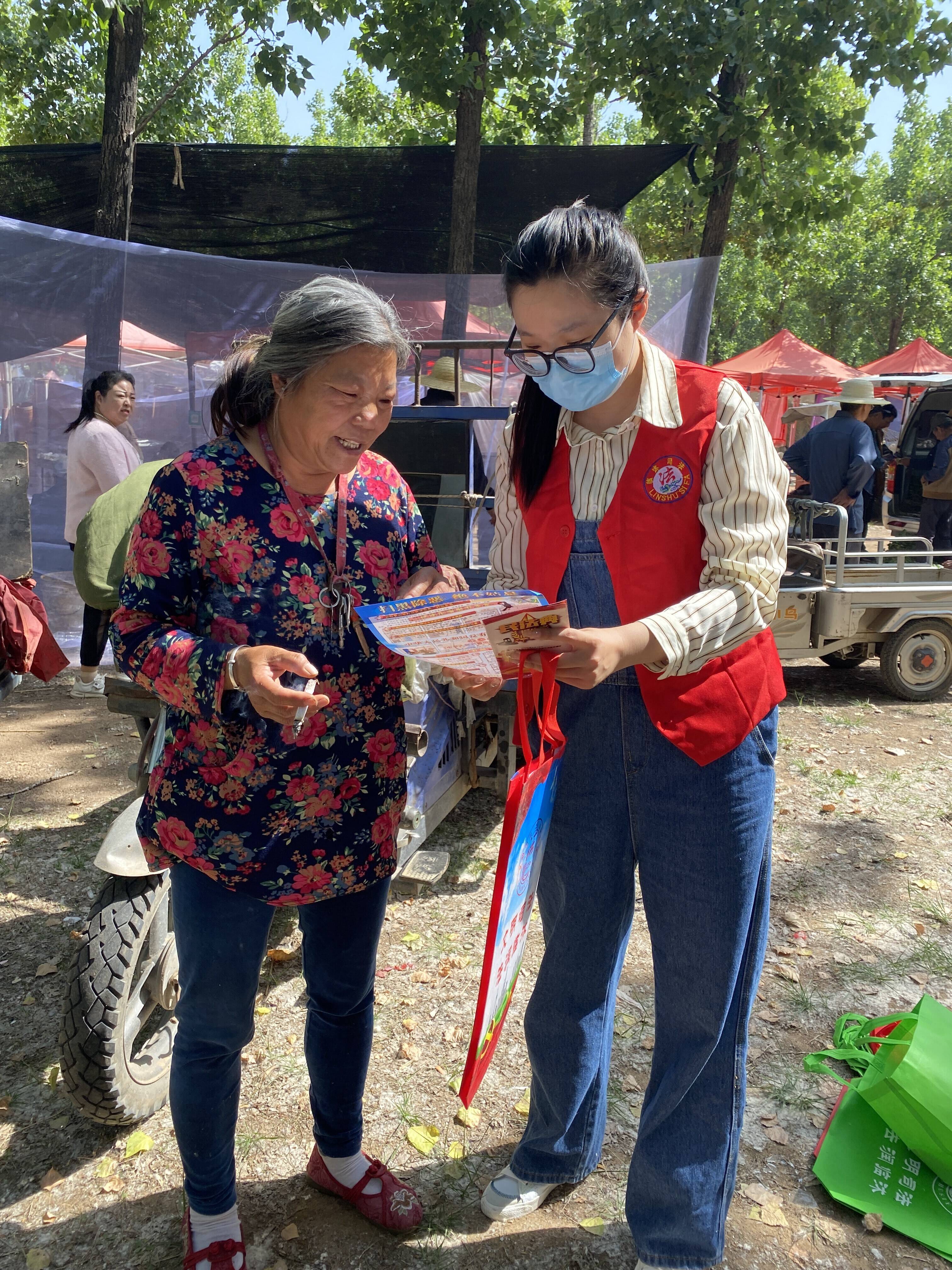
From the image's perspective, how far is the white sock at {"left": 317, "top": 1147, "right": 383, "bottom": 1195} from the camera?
2115 mm

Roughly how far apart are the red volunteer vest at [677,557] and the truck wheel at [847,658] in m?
5.74

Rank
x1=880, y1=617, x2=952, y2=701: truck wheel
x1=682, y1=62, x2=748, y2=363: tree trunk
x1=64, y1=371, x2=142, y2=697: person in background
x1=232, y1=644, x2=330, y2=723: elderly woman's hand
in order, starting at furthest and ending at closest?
x1=682, y1=62, x2=748, y2=363: tree trunk < x1=880, y1=617, x2=952, y2=701: truck wheel < x1=64, y1=371, x2=142, y2=697: person in background < x1=232, y1=644, x2=330, y2=723: elderly woman's hand

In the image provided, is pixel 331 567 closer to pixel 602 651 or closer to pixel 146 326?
pixel 602 651

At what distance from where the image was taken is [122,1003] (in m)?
2.28

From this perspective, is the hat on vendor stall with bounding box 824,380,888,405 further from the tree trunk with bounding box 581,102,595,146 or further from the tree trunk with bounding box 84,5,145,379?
the tree trunk with bounding box 581,102,595,146

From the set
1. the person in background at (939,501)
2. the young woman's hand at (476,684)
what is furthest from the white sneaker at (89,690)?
the person in background at (939,501)

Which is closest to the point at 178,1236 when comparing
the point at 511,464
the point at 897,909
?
the point at 511,464

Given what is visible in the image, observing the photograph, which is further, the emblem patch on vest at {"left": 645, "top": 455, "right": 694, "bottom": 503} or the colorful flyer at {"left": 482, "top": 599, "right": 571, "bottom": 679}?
the emblem patch on vest at {"left": 645, "top": 455, "right": 694, "bottom": 503}

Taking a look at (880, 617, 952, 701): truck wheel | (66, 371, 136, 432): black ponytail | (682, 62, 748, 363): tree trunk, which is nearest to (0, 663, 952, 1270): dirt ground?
(880, 617, 952, 701): truck wheel

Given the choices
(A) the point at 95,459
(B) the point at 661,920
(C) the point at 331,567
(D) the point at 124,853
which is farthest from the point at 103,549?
(A) the point at 95,459

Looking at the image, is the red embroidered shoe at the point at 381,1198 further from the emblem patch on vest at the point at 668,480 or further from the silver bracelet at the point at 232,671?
the emblem patch on vest at the point at 668,480

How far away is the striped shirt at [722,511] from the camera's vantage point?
148cm

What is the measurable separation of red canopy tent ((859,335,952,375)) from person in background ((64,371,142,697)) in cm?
1354

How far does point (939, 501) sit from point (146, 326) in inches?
339
